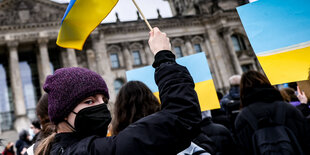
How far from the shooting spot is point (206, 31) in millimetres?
30000

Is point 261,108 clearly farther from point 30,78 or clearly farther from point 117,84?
point 30,78

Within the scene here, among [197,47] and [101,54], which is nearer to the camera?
[101,54]

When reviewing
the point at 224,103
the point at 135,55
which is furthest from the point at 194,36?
the point at 224,103

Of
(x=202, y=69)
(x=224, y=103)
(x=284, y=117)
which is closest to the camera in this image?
(x=284, y=117)

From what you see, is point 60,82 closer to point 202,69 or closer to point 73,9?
point 73,9

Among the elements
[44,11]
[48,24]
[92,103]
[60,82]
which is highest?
[44,11]

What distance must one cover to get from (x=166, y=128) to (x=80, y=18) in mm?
1444

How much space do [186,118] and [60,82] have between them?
924mm

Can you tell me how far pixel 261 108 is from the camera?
3244 millimetres

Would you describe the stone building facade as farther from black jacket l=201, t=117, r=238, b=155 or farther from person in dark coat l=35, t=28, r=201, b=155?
person in dark coat l=35, t=28, r=201, b=155

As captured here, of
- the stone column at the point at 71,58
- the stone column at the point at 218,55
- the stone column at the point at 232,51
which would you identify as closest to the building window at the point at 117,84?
the stone column at the point at 71,58

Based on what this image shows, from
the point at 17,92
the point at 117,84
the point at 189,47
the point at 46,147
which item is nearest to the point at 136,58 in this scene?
the point at 117,84

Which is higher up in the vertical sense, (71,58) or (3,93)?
(71,58)

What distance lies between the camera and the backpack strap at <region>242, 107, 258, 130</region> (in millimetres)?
3223
